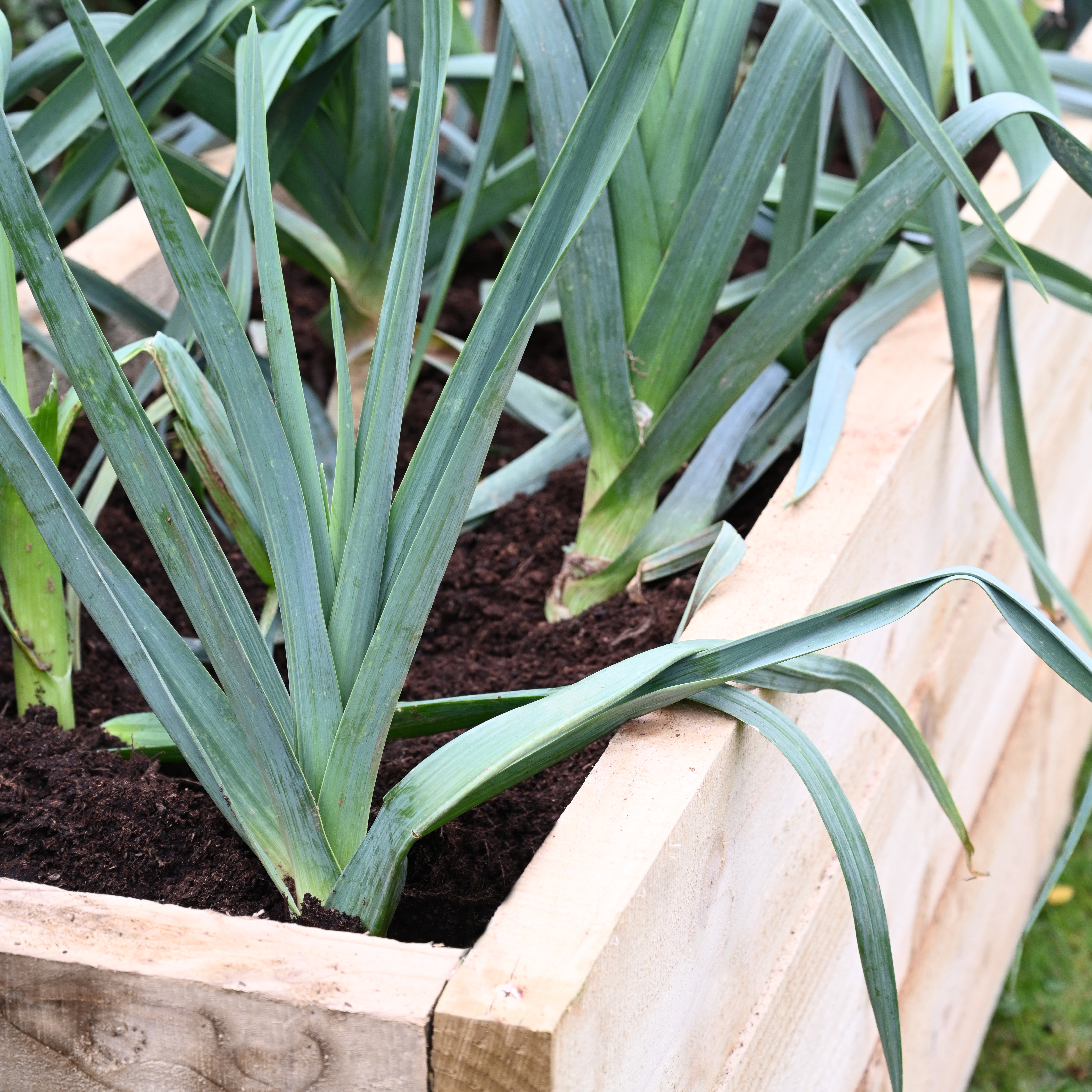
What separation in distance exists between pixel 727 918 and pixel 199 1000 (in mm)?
291

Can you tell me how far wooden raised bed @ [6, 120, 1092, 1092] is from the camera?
477mm

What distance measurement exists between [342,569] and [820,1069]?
0.55m

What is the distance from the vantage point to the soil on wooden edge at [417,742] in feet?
2.02

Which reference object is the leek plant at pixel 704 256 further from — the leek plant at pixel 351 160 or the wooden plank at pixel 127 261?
the wooden plank at pixel 127 261

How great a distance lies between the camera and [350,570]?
1.92ft

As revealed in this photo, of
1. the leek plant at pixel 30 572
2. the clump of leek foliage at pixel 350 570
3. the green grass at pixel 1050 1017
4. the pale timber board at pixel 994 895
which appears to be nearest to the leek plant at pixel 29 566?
the leek plant at pixel 30 572

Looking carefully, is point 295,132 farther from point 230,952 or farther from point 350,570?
point 230,952

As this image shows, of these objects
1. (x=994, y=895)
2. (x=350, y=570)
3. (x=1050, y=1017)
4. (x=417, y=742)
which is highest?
(x=350, y=570)

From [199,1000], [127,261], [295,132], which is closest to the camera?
[199,1000]

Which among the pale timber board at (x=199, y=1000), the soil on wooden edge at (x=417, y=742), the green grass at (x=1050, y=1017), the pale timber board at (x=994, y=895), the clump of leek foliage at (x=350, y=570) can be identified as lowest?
the green grass at (x=1050, y=1017)

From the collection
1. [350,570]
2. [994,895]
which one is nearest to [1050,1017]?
[994,895]

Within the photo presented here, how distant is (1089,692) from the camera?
56 centimetres

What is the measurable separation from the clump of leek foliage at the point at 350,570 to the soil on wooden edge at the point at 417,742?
40mm

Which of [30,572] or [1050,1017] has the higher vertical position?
[30,572]
